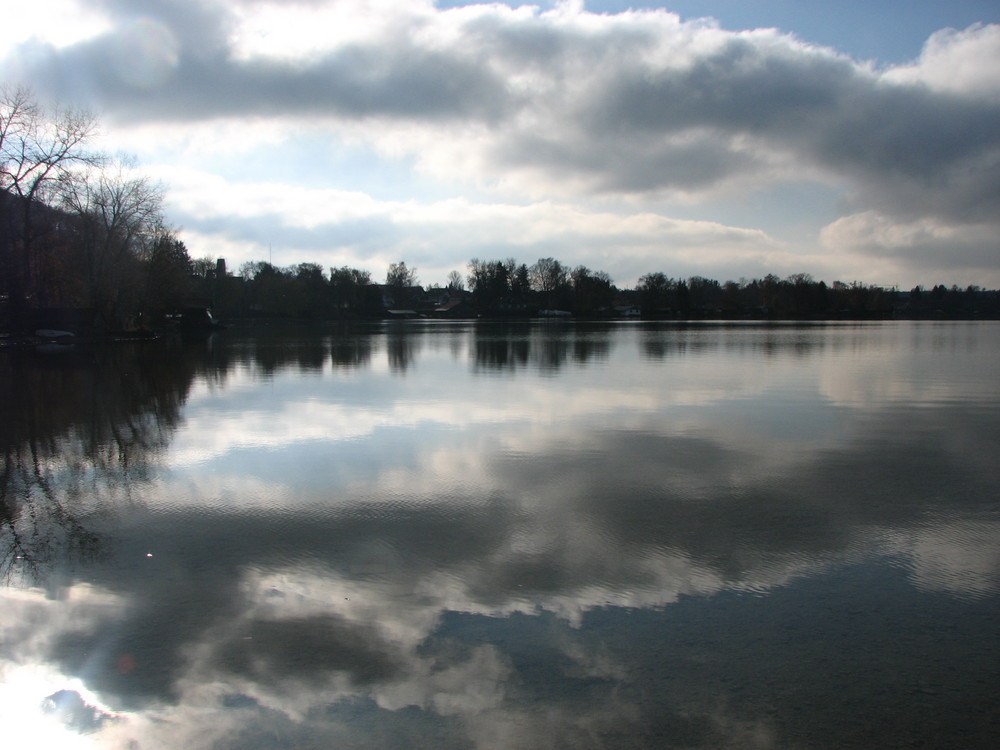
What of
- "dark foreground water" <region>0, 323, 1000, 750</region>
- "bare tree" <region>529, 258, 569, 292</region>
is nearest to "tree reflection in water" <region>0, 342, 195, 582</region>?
"dark foreground water" <region>0, 323, 1000, 750</region>

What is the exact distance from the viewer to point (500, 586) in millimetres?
5168

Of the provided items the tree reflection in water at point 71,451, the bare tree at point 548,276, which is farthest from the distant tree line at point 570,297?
the tree reflection in water at point 71,451

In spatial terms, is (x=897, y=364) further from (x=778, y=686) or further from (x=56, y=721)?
(x=56, y=721)

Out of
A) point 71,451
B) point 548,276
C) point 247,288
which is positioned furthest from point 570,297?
point 71,451

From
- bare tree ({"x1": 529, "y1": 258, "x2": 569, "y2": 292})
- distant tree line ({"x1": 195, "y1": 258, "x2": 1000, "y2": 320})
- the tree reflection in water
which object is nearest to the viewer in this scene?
the tree reflection in water

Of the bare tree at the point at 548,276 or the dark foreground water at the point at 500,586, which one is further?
the bare tree at the point at 548,276

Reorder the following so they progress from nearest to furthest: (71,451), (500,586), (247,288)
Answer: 1. (500,586)
2. (71,451)
3. (247,288)

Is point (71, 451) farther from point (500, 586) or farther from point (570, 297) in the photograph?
point (570, 297)

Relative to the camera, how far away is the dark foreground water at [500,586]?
11.9 feet

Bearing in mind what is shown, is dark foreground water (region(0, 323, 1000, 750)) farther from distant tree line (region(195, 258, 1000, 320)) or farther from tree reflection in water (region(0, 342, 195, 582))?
distant tree line (region(195, 258, 1000, 320))

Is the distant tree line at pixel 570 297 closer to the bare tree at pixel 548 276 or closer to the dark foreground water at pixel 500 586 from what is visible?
the bare tree at pixel 548 276

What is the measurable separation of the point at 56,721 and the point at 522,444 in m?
7.10

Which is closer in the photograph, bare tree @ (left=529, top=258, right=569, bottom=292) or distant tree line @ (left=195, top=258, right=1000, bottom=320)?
distant tree line @ (left=195, top=258, right=1000, bottom=320)

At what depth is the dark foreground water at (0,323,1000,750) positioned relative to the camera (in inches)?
143
